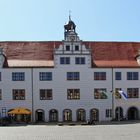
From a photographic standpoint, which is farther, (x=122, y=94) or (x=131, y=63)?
(x=131, y=63)

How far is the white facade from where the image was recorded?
67.7 meters

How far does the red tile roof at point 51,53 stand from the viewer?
2729 inches

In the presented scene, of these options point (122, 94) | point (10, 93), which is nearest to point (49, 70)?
point (10, 93)

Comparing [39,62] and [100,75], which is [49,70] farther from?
[100,75]

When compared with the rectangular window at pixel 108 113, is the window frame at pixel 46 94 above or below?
above

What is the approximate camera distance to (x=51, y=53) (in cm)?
7075

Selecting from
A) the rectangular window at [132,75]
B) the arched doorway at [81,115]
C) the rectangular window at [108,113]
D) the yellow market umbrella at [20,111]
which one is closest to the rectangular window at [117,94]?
the rectangular window at [108,113]

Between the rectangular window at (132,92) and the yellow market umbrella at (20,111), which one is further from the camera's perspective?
the rectangular window at (132,92)

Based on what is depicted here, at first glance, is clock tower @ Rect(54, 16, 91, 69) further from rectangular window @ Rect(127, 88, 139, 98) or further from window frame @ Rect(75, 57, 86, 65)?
rectangular window @ Rect(127, 88, 139, 98)

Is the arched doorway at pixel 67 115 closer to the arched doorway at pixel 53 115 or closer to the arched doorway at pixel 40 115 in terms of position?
the arched doorway at pixel 53 115

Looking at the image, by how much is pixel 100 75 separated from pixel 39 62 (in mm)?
9016

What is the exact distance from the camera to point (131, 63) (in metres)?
70.4

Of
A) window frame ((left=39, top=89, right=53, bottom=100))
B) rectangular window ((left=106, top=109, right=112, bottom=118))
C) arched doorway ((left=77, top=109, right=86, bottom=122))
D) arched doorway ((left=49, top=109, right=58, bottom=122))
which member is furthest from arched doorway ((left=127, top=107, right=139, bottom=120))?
window frame ((left=39, top=89, right=53, bottom=100))

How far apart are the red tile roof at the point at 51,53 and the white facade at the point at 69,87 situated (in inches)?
42.2
